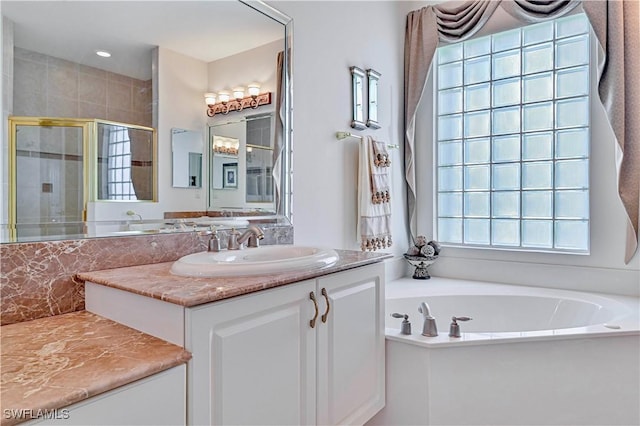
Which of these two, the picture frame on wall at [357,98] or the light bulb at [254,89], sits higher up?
the picture frame on wall at [357,98]

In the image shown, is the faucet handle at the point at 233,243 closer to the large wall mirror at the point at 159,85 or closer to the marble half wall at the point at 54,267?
the large wall mirror at the point at 159,85

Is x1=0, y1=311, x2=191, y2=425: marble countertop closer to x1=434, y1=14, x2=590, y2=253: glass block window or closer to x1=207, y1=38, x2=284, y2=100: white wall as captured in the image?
x1=207, y1=38, x2=284, y2=100: white wall

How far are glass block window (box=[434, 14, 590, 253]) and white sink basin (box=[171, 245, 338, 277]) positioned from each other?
6.01 feet

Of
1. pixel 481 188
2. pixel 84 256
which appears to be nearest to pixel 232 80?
pixel 84 256

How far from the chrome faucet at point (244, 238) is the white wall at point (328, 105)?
36 centimetres

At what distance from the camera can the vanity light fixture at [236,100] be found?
1.60 meters

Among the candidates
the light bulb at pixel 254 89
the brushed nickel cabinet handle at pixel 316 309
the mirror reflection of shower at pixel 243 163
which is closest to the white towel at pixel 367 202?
the mirror reflection of shower at pixel 243 163

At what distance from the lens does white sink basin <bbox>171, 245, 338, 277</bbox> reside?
1116 mm

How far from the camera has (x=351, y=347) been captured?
1.45 m

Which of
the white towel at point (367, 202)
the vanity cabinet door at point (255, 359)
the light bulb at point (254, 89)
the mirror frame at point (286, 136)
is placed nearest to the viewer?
the vanity cabinet door at point (255, 359)

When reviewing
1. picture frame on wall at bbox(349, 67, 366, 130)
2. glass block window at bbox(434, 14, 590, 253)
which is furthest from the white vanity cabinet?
glass block window at bbox(434, 14, 590, 253)

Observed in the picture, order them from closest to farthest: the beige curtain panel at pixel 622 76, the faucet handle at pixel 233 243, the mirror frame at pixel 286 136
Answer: the faucet handle at pixel 233 243, the mirror frame at pixel 286 136, the beige curtain panel at pixel 622 76

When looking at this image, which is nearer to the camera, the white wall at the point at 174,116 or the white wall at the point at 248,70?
the white wall at the point at 174,116

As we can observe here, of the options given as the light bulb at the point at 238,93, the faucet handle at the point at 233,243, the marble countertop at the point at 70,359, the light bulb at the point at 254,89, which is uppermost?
the light bulb at the point at 254,89
